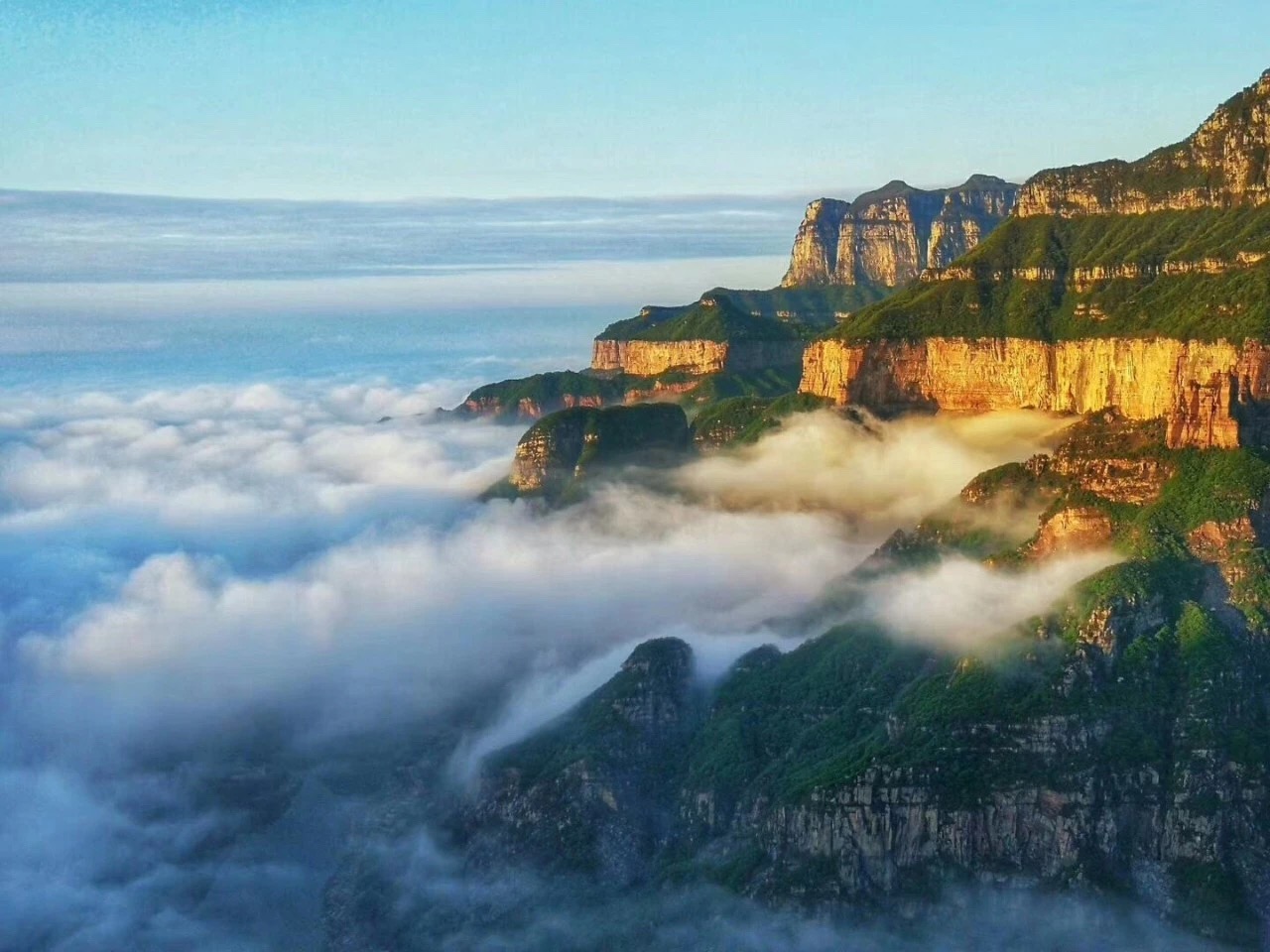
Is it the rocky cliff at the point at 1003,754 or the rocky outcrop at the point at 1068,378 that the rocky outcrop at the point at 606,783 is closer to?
the rocky cliff at the point at 1003,754

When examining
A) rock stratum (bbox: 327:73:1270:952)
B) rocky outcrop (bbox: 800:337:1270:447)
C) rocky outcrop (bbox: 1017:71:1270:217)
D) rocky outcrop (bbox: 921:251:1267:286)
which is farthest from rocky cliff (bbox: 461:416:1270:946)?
rocky outcrop (bbox: 1017:71:1270:217)

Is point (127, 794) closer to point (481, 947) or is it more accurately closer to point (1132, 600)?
point (481, 947)

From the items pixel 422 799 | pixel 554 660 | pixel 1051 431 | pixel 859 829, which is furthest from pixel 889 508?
pixel 859 829

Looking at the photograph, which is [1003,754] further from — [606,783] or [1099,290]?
[1099,290]

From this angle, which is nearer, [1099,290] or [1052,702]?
[1052,702]

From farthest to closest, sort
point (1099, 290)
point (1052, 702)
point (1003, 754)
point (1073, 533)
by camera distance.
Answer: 1. point (1099, 290)
2. point (1073, 533)
3. point (1052, 702)
4. point (1003, 754)

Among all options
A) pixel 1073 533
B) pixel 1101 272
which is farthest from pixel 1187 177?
pixel 1073 533
